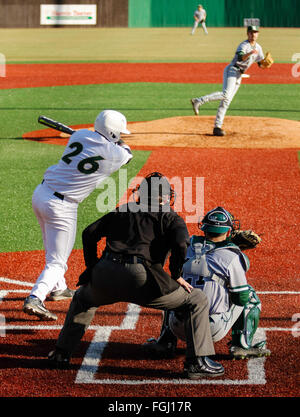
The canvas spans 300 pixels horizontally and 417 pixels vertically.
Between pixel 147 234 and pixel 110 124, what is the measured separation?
1626mm

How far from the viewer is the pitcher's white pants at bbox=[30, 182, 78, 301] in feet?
20.0

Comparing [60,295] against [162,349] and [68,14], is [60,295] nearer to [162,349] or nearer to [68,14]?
[162,349]

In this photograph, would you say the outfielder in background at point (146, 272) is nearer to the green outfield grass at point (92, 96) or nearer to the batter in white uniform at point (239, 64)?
the green outfield grass at point (92, 96)

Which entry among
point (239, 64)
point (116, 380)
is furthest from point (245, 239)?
point (239, 64)

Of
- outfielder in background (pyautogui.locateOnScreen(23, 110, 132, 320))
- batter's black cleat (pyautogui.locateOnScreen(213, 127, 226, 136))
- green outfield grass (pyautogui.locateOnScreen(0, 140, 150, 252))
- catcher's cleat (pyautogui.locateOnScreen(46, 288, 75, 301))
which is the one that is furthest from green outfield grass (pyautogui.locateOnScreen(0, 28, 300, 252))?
batter's black cleat (pyautogui.locateOnScreen(213, 127, 226, 136))

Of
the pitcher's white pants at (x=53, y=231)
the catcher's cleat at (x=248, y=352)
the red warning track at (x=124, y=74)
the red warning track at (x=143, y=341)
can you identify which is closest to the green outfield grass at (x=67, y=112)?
the red warning track at (x=124, y=74)

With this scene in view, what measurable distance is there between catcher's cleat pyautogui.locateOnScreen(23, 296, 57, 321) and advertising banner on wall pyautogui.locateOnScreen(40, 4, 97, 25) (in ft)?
147

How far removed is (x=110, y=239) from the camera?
4.82m

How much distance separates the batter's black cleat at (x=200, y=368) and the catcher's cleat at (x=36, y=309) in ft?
5.05

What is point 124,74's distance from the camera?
2789 centimetres

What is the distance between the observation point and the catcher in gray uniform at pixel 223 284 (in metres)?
5.03

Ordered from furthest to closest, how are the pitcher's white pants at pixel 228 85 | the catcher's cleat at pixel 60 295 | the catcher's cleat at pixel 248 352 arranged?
the pitcher's white pants at pixel 228 85 < the catcher's cleat at pixel 60 295 < the catcher's cleat at pixel 248 352

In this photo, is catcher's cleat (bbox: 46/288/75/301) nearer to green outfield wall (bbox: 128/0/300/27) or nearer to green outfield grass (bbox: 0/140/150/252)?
green outfield grass (bbox: 0/140/150/252)
